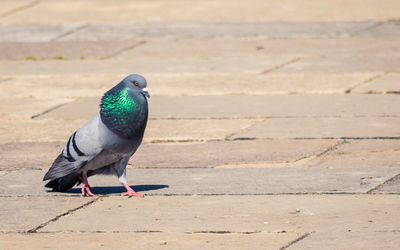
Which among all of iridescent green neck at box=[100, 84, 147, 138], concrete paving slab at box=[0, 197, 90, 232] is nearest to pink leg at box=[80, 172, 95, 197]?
concrete paving slab at box=[0, 197, 90, 232]

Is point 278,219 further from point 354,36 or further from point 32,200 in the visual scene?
point 354,36

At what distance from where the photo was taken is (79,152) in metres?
7.78

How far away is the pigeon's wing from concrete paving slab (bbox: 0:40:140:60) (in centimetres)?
864

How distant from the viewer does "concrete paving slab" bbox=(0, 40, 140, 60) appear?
1659 centimetres

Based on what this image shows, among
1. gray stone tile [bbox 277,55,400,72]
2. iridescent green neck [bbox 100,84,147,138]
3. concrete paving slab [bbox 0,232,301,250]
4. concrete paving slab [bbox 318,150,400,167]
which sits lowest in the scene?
gray stone tile [bbox 277,55,400,72]

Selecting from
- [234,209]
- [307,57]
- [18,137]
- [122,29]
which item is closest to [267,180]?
[234,209]

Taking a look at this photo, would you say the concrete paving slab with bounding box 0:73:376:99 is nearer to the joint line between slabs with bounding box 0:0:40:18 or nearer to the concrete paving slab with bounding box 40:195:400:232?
the concrete paving slab with bounding box 40:195:400:232

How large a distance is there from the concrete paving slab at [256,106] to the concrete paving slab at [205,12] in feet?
23.7

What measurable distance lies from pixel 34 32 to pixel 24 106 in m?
6.74

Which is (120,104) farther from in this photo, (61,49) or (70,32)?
(70,32)

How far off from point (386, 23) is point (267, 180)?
11.1 metres

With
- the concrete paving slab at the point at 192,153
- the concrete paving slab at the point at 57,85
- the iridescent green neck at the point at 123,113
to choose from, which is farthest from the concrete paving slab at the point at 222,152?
the concrete paving slab at the point at 57,85

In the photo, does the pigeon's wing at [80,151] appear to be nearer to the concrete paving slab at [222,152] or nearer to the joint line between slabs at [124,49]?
the concrete paving slab at [222,152]

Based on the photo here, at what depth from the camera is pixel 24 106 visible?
41.2 ft
